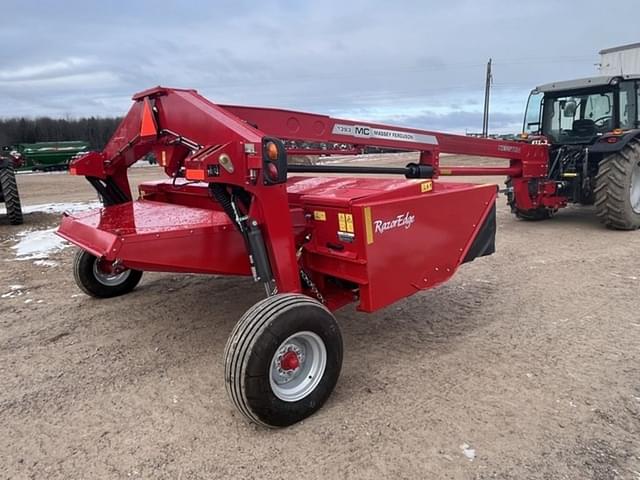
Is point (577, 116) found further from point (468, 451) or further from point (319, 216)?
point (468, 451)

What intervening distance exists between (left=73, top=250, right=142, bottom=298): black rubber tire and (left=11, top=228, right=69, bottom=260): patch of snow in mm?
2029

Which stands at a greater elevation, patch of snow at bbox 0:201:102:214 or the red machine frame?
the red machine frame

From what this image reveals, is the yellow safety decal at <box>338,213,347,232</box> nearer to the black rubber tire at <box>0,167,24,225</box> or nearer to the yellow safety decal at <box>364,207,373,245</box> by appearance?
the yellow safety decal at <box>364,207,373,245</box>

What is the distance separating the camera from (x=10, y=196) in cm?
911

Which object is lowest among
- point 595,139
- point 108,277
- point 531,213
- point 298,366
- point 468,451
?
point 468,451

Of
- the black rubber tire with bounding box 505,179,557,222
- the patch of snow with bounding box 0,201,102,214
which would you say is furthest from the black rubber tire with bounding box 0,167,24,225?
the black rubber tire with bounding box 505,179,557,222

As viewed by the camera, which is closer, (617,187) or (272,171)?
(272,171)

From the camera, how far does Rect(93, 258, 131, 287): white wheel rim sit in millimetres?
4787

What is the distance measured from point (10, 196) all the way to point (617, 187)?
9764 millimetres

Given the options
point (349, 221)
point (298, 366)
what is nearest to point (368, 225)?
point (349, 221)

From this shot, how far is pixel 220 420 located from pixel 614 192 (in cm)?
644

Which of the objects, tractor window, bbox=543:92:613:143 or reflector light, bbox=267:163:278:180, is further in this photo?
tractor window, bbox=543:92:613:143

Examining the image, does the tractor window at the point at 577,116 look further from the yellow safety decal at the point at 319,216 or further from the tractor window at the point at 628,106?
the yellow safety decal at the point at 319,216

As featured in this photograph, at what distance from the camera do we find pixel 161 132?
11.0 ft
